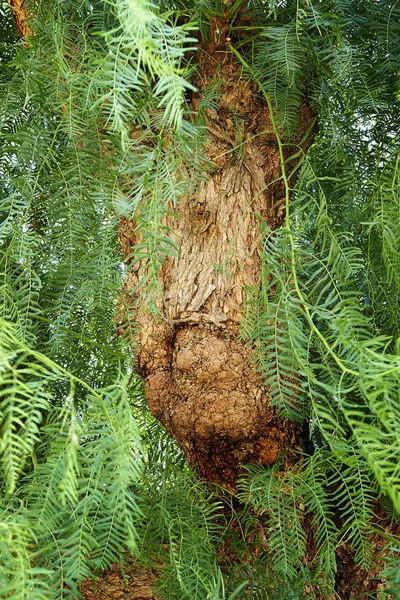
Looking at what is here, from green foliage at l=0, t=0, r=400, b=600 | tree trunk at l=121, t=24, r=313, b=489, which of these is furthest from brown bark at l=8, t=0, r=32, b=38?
tree trunk at l=121, t=24, r=313, b=489

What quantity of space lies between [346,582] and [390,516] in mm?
116

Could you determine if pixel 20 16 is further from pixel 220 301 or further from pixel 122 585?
pixel 122 585

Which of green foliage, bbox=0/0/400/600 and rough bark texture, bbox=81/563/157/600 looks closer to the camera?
Answer: green foliage, bbox=0/0/400/600

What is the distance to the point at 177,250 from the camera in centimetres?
71

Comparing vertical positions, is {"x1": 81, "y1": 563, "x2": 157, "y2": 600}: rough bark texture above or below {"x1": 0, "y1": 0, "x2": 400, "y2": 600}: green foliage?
below

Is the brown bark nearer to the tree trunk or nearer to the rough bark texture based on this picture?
the tree trunk

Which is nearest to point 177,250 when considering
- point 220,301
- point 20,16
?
point 220,301

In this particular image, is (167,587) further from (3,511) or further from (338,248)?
(338,248)

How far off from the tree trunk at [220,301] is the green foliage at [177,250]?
25 mm

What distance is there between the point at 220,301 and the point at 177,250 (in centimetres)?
14

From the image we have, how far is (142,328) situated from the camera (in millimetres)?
846

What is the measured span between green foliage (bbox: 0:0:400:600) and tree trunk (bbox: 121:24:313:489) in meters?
0.02

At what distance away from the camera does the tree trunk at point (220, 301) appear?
0.81 m

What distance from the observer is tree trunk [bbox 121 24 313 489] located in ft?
2.67
